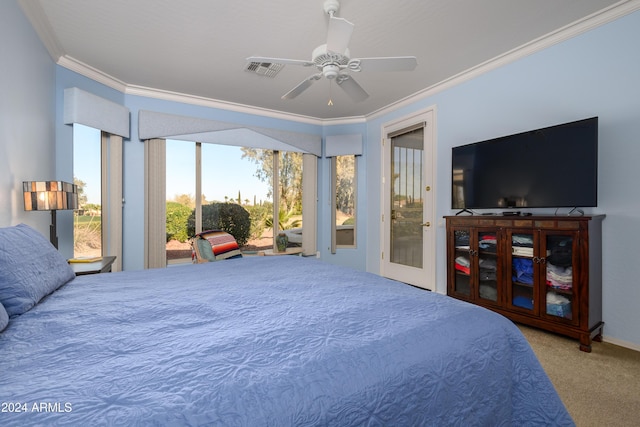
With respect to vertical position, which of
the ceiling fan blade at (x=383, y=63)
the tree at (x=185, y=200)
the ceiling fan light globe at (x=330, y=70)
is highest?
the ceiling fan blade at (x=383, y=63)

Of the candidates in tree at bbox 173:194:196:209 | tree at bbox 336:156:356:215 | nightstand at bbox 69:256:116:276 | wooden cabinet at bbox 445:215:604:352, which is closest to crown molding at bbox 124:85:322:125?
tree at bbox 336:156:356:215

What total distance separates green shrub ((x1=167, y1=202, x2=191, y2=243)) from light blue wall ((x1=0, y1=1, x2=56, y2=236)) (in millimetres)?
1467

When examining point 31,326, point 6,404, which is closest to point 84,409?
point 6,404

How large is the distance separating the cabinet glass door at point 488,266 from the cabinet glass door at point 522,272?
0.47 feet

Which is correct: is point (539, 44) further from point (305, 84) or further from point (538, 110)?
point (305, 84)

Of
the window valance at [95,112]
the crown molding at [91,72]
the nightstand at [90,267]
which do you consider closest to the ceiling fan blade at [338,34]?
the nightstand at [90,267]

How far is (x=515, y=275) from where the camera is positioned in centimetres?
268

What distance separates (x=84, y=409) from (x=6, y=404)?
0.52 feet

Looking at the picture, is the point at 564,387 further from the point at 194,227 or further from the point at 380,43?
the point at 194,227

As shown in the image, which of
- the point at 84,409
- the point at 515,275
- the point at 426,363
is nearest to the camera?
the point at 84,409

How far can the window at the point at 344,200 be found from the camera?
5109 mm

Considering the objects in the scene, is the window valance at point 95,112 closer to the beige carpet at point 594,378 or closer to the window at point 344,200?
the window at point 344,200

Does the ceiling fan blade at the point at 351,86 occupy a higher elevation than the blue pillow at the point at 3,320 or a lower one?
higher

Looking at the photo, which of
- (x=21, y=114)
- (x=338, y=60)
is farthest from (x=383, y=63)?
(x=21, y=114)
